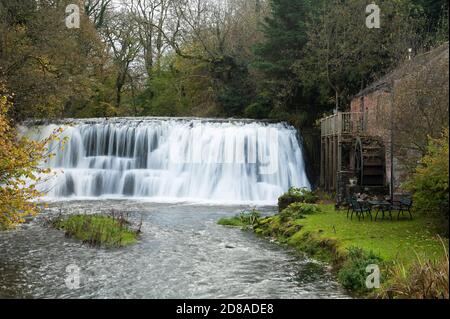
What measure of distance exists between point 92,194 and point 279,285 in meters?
18.8

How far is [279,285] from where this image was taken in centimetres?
1096

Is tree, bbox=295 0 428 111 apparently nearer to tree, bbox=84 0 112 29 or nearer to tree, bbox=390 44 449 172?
tree, bbox=390 44 449 172

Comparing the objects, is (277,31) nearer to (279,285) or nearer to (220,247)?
(220,247)

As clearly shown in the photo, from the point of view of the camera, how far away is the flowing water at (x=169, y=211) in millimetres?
10969

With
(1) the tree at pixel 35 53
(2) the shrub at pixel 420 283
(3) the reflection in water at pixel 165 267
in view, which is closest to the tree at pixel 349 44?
(1) the tree at pixel 35 53

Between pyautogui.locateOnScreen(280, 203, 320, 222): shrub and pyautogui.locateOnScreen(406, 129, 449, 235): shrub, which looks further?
pyautogui.locateOnScreen(280, 203, 320, 222): shrub

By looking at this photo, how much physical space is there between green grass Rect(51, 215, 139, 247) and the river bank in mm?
4019

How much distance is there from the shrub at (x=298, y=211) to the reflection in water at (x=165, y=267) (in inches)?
63.0

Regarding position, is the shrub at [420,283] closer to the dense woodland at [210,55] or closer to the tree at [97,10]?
the dense woodland at [210,55]

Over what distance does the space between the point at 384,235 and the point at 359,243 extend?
1224mm

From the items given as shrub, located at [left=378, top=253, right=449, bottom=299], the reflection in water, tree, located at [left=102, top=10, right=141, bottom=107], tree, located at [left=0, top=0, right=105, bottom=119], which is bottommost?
the reflection in water

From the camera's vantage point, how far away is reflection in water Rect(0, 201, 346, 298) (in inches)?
413

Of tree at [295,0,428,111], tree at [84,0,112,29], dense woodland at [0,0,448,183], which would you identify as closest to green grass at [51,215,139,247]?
dense woodland at [0,0,448,183]

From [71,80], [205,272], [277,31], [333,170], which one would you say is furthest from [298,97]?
[205,272]
